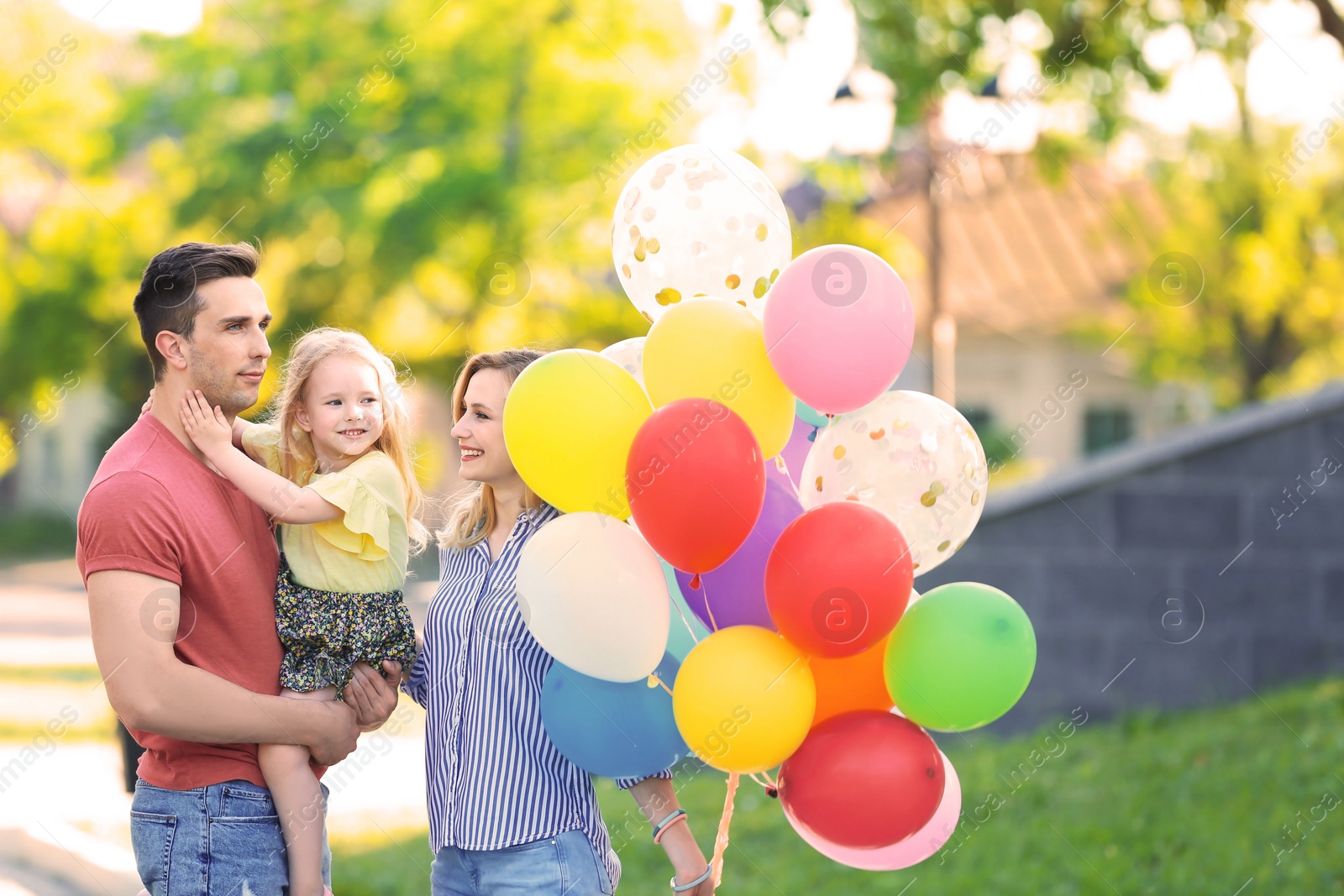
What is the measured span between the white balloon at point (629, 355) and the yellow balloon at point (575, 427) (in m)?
0.25

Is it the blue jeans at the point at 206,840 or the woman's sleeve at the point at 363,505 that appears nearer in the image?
the blue jeans at the point at 206,840

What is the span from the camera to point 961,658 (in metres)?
2.44

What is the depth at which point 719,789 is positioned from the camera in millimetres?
6492

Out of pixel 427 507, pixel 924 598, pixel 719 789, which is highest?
pixel 427 507

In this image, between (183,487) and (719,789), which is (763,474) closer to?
(183,487)

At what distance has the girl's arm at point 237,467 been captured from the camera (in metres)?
2.48

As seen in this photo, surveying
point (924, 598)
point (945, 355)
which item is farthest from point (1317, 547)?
point (924, 598)

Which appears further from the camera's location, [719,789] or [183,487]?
[719,789]

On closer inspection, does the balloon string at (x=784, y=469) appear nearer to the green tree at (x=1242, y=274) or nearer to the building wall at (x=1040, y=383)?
the green tree at (x=1242, y=274)

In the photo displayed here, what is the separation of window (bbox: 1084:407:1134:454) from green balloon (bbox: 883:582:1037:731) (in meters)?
24.3

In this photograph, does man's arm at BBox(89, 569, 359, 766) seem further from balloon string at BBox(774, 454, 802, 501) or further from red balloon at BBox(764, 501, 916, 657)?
balloon string at BBox(774, 454, 802, 501)

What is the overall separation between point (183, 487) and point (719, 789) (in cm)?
459

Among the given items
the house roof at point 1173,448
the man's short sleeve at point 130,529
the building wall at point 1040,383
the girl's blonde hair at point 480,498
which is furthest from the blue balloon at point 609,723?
the building wall at point 1040,383

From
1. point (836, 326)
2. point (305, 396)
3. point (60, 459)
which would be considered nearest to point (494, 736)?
point (305, 396)
